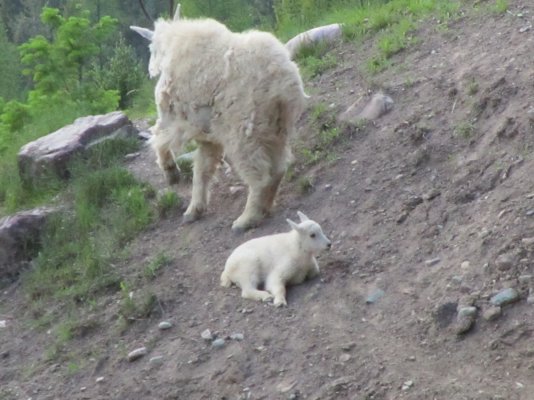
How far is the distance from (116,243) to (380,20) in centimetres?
472

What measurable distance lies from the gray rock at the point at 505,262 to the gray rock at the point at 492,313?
0.42 m

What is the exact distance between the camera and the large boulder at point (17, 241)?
958 centimetres

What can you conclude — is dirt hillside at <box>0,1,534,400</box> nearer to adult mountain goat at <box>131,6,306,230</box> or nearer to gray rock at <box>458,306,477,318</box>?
gray rock at <box>458,306,477,318</box>

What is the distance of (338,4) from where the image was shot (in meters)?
15.6

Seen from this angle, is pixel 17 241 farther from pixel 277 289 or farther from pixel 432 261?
pixel 432 261

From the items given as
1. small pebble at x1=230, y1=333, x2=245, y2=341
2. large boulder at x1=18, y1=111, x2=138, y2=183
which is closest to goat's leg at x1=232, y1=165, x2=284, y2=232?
small pebble at x1=230, y1=333, x2=245, y2=341

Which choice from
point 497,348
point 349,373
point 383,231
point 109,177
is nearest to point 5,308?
point 109,177

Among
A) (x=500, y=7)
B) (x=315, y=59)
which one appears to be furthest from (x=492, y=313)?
(x=315, y=59)

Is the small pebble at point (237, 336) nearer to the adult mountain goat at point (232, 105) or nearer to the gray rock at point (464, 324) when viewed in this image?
the gray rock at point (464, 324)

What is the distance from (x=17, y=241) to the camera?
9.69 metres

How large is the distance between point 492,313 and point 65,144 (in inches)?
255

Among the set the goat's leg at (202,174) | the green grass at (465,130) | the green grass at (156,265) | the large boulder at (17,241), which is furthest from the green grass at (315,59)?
the green grass at (156,265)

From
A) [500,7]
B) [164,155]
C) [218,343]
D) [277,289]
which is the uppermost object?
[500,7]

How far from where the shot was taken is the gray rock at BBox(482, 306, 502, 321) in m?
5.79
